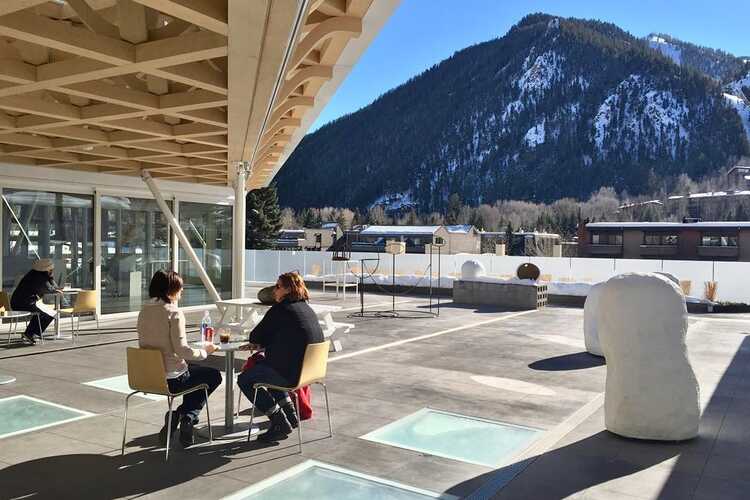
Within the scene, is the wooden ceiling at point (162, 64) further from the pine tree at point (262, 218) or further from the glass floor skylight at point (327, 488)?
the pine tree at point (262, 218)

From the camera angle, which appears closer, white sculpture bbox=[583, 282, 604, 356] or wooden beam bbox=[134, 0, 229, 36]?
wooden beam bbox=[134, 0, 229, 36]

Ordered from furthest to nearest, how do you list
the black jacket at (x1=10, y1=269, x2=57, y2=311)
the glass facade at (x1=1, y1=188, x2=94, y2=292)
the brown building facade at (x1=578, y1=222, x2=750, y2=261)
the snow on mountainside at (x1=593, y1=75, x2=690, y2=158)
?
1. the snow on mountainside at (x1=593, y1=75, x2=690, y2=158)
2. the brown building facade at (x1=578, y1=222, x2=750, y2=261)
3. the glass facade at (x1=1, y1=188, x2=94, y2=292)
4. the black jacket at (x1=10, y1=269, x2=57, y2=311)

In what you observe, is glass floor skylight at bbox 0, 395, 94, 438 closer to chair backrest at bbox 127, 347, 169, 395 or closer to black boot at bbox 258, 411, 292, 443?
chair backrest at bbox 127, 347, 169, 395

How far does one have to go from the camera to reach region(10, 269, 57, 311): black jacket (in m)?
9.69

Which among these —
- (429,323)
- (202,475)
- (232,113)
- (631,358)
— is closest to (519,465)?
(631,358)

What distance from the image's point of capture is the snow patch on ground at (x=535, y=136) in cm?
A: 19300

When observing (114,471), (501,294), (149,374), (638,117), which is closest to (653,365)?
(149,374)

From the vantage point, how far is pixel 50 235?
12188 millimetres

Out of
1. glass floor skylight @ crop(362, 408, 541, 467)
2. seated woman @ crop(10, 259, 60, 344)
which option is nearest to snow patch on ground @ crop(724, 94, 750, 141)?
seated woman @ crop(10, 259, 60, 344)

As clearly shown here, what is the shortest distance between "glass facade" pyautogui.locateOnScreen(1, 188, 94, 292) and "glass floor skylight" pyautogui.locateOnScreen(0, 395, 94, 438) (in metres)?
6.13

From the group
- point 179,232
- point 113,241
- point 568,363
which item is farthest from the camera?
point 113,241

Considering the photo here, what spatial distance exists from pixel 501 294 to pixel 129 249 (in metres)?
9.89

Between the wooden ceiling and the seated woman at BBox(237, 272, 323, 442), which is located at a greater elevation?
the wooden ceiling

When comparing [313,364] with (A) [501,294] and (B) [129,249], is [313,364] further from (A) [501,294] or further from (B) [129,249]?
(A) [501,294]
